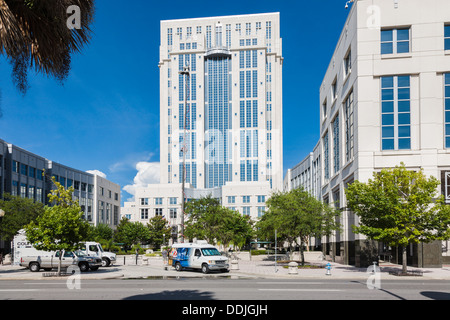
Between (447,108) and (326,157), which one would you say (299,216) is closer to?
(447,108)

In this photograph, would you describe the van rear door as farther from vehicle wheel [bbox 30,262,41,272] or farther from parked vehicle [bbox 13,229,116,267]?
vehicle wheel [bbox 30,262,41,272]

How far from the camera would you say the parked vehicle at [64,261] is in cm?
2919

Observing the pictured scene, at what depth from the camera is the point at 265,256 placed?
161ft

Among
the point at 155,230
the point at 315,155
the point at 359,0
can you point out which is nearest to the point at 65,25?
the point at 359,0

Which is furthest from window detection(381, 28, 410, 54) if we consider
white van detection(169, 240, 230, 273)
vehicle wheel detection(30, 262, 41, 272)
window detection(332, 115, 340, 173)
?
vehicle wheel detection(30, 262, 41, 272)

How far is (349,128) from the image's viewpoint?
123 feet

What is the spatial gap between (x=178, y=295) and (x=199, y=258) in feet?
42.1

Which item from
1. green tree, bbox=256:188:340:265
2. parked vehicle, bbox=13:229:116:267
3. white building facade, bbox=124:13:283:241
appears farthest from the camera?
white building facade, bbox=124:13:283:241

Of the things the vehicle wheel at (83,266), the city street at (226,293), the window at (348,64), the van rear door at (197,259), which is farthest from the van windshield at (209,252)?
the window at (348,64)

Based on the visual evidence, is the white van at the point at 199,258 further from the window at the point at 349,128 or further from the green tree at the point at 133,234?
the green tree at the point at 133,234

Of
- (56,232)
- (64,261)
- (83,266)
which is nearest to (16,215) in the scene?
(64,261)

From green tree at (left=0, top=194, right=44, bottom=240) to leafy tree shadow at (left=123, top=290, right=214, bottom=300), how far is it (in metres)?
29.2

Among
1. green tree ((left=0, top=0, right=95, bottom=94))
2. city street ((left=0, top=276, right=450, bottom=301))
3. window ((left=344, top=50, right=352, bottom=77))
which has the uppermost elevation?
window ((left=344, top=50, right=352, bottom=77))

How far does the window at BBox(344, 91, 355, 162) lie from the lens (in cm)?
3619
